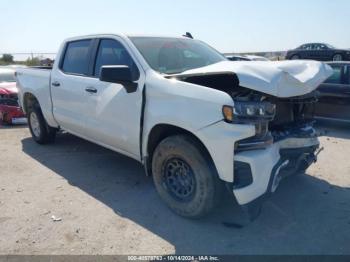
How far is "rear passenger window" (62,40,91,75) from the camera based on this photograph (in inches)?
205

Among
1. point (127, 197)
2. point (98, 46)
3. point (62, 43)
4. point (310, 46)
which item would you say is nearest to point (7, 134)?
point (62, 43)

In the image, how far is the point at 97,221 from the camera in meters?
3.89

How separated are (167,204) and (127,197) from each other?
693 millimetres

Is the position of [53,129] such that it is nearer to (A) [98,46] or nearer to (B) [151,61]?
(A) [98,46]

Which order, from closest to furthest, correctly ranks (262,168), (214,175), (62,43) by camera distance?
1. (262,168)
2. (214,175)
3. (62,43)

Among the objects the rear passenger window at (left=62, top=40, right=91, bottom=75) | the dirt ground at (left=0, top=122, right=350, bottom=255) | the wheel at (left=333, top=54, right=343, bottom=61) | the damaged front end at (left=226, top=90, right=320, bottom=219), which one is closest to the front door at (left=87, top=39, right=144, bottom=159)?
the rear passenger window at (left=62, top=40, right=91, bottom=75)

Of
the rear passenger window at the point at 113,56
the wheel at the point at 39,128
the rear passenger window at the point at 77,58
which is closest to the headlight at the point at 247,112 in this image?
the rear passenger window at the point at 113,56

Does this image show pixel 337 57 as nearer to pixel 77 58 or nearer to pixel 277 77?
pixel 77 58

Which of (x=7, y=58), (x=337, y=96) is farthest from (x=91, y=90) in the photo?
(x=7, y=58)

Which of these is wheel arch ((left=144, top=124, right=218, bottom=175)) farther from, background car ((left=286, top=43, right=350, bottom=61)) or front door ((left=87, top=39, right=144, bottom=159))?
background car ((left=286, top=43, right=350, bottom=61))

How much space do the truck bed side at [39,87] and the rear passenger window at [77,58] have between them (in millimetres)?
521

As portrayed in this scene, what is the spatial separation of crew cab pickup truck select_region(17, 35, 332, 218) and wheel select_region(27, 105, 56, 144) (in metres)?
1.49

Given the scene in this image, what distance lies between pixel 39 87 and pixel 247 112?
4282 millimetres

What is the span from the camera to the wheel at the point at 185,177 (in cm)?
350
